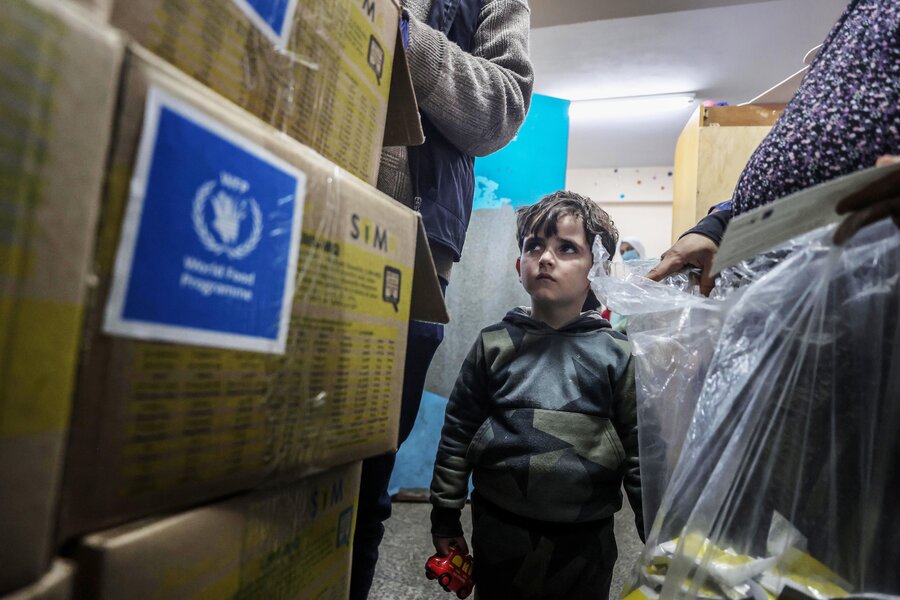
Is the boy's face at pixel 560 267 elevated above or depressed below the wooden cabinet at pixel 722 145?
below

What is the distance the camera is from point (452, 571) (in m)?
0.82

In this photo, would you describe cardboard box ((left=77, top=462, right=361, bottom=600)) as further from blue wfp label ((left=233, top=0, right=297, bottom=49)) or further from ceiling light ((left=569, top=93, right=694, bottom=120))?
ceiling light ((left=569, top=93, right=694, bottom=120))

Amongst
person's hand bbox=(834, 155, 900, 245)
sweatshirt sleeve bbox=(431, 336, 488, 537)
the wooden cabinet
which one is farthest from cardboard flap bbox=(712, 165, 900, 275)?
the wooden cabinet

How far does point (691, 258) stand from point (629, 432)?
14.1 inches

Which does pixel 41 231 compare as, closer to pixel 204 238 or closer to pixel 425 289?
pixel 204 238

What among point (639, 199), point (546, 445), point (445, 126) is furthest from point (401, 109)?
point (639, 199)

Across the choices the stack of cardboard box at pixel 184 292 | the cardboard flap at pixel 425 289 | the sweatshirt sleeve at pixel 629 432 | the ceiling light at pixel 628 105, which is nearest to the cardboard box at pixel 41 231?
the stack of cardboard box at pixel 184 292

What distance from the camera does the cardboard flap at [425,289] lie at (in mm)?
547

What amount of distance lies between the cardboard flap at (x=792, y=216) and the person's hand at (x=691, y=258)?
0.25 meters

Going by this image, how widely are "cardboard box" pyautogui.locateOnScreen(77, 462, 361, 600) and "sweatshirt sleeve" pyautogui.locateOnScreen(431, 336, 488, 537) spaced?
1.31 ft

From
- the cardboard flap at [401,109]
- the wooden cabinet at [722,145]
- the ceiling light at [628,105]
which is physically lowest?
the cardboard flap at [401,109]

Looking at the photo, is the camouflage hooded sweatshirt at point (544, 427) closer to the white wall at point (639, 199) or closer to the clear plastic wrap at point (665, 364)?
the clear plastic wrap at point (665, 364)

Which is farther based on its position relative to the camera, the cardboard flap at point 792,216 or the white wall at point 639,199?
the white wall at point 639,199

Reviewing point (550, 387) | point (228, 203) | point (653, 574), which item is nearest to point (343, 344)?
point (228, 203)
